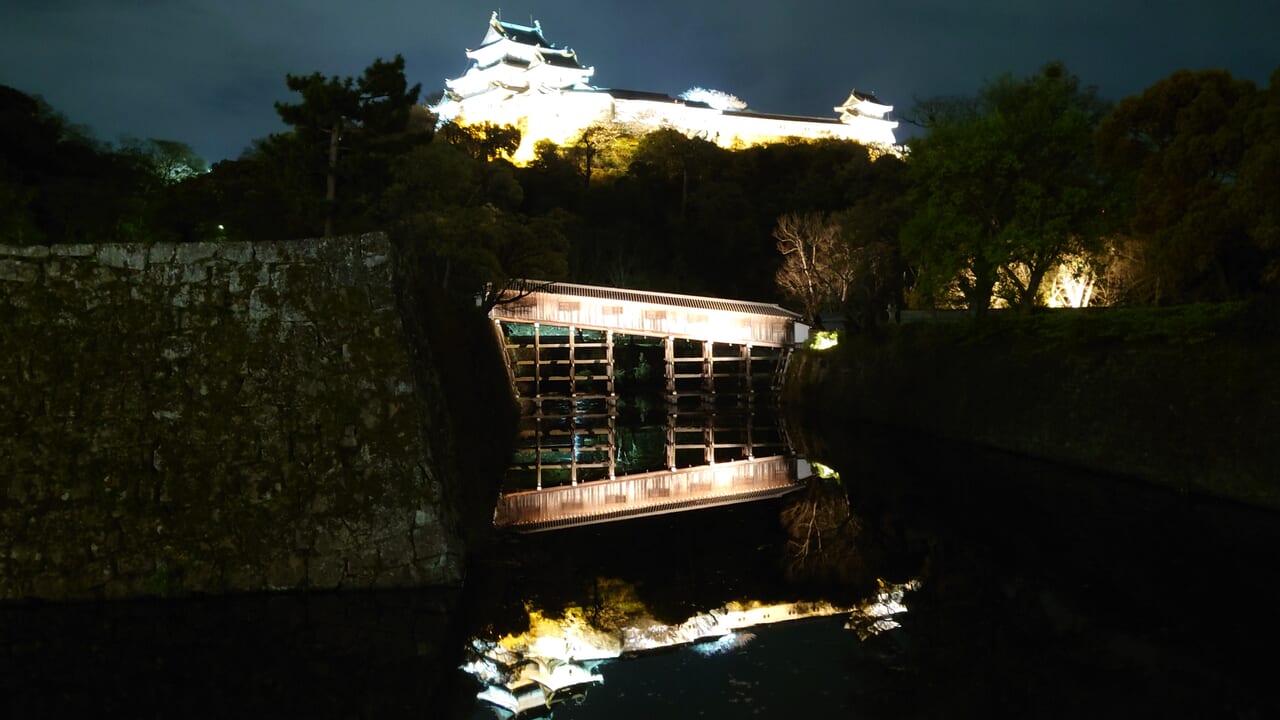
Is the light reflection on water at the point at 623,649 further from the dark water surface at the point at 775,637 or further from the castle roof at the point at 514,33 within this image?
the castle roof at the point at 514,33

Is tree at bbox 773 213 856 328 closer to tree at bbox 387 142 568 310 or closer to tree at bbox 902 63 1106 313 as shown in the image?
tree at bbox 902 63 1106 313

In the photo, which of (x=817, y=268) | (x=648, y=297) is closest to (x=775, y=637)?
(x=648, y=297)

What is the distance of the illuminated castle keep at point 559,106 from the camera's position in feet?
181

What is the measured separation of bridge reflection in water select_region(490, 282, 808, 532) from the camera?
1145cm

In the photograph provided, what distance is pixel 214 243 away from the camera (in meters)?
6.48

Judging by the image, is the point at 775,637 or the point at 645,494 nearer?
the point at 775,637

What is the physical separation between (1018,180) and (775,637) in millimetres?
17373

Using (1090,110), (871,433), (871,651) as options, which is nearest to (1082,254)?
(1090,110)

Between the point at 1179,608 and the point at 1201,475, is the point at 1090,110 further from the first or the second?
the point at 1179,608

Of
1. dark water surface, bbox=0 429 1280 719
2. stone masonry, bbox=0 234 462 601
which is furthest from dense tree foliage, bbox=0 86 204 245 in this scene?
dark water surface, bbox=0 429 1280 719

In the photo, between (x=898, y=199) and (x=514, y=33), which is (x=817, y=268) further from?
(x=514, y=33)

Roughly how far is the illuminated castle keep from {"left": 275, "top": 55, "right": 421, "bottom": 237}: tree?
36906 mm

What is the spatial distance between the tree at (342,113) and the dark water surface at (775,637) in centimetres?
988

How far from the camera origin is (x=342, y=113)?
48.7 ft
